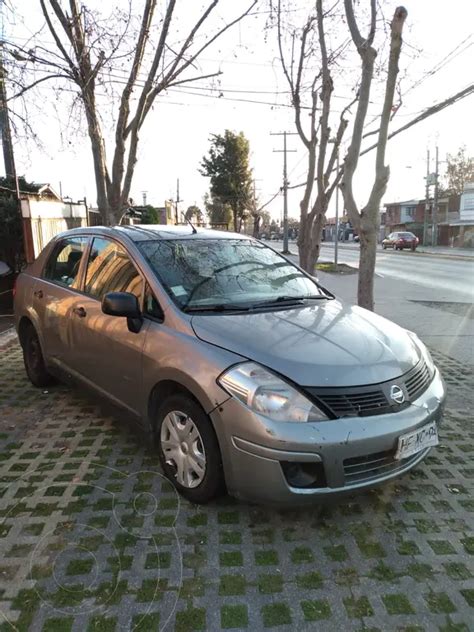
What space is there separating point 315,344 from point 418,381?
71 centimetres

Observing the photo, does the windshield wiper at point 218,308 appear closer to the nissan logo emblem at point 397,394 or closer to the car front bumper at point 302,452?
the car front bumper at point 302,452

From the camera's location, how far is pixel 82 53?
329 inches

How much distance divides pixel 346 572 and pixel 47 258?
3.83m

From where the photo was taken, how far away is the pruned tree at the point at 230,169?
3950 centimetres

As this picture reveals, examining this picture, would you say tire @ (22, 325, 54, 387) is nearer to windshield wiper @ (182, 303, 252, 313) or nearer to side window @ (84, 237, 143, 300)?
side window @ (84, 237, 143, 300)

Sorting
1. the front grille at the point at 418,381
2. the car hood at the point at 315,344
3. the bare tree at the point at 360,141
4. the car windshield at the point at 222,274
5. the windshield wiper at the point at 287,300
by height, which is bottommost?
the front grille at the point at 418,381

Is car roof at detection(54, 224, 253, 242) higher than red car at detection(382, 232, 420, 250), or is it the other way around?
car roof at detection(54, 224, 253, 242)

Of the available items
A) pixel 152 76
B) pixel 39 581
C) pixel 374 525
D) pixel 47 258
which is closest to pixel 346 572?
pixel 374 525

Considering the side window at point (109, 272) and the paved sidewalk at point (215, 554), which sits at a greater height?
the side window at point (109, 272)

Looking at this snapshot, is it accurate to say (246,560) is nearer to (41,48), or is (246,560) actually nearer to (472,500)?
(472,500)

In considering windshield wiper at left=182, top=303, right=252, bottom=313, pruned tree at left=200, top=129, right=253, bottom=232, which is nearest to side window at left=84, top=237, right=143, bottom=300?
windshield wiper at left=182, top=303, right=252, bottom=313

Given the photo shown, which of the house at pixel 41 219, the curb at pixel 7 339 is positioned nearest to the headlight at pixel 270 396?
the curb at pixel 7 339

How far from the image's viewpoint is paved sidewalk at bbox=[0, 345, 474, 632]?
2137 millimetres

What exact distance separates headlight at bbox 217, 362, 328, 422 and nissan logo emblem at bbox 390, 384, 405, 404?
465mm
